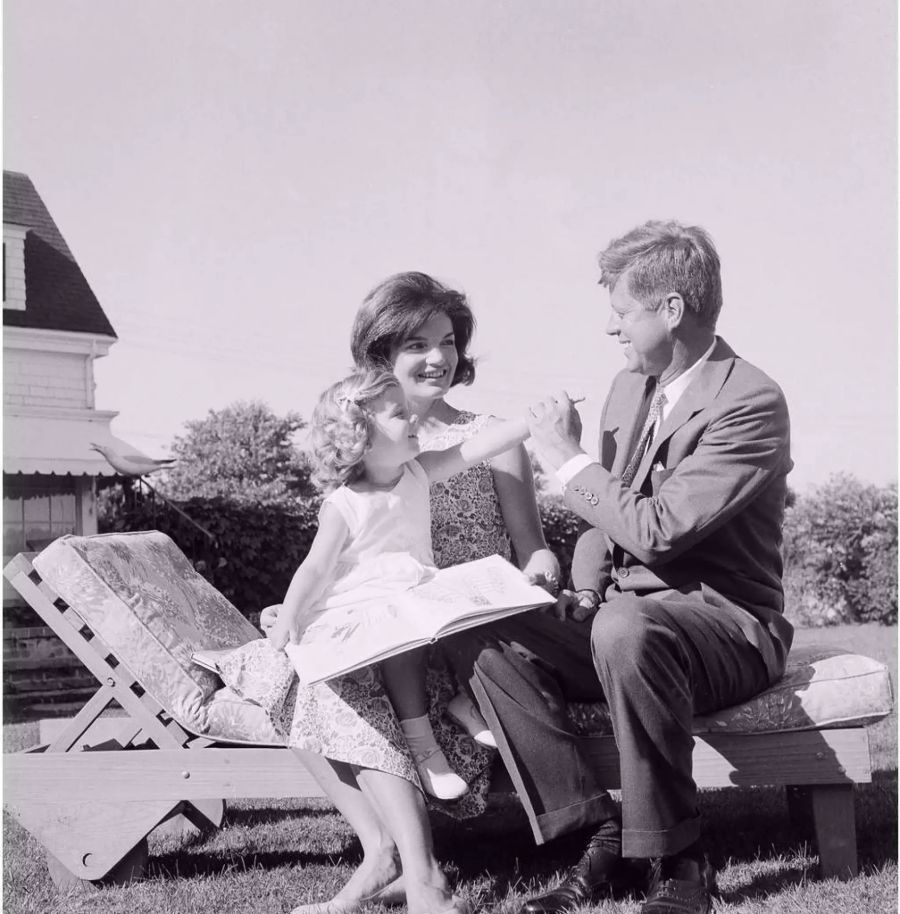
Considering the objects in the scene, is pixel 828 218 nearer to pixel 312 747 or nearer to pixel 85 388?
pixel 312 747

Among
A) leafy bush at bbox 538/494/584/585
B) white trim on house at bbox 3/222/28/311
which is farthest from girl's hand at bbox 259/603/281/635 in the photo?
white trim on house at bbox 3/222/28/311

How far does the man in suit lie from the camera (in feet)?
8.80

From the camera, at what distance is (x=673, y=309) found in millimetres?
3268

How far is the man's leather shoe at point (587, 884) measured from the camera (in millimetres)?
2752

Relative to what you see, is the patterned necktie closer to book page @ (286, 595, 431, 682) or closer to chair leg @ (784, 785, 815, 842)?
book page @ (286, 595, 431, 682)

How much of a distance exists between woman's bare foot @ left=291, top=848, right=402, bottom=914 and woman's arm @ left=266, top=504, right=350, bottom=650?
647 mm

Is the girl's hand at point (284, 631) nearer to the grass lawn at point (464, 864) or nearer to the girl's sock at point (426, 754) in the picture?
the girl's sock at point (426, 754)

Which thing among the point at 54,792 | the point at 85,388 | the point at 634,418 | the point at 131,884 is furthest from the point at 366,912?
the point at 85,388

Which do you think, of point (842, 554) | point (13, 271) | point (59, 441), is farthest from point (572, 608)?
point (842, 554)

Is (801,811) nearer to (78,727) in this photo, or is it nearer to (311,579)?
(311,579)

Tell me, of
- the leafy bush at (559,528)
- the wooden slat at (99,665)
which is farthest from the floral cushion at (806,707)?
the leafy bush at (559,528)

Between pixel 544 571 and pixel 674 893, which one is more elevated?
pixel 544 571

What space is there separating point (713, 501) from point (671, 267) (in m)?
0.77

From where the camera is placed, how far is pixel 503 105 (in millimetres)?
4871
